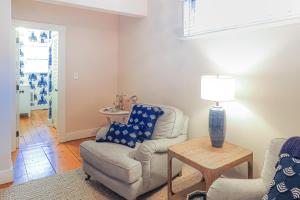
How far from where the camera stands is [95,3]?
9.75ft

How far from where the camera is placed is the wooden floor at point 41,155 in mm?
2799

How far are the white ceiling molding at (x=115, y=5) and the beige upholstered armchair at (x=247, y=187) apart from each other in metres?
2.55

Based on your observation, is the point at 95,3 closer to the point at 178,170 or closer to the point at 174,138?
the point at 174,138

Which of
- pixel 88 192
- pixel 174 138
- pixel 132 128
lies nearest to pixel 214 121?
pixel 174 138

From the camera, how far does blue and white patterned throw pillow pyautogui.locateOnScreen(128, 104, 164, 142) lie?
2.57 meters

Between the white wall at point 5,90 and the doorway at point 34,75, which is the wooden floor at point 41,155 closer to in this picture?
the white wall at point 5,90

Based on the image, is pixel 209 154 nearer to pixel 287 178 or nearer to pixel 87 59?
pixel 287 178

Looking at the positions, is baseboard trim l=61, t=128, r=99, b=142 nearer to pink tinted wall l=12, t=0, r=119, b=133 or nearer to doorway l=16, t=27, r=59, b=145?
pink tinted wall l=12, t=0, r=119, b=133

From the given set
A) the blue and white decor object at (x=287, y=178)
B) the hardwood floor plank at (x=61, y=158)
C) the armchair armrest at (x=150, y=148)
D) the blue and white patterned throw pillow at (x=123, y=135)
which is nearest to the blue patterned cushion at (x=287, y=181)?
the blue and white decor object at (x=287, y=178)

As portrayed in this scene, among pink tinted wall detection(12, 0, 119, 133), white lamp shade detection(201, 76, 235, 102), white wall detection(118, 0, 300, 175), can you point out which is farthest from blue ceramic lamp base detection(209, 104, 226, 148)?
pink tinted wall detection(12, 0, 119, 133)

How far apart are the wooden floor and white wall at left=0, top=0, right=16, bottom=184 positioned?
8.0 inches

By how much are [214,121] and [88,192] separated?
144 cm

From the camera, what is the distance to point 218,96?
80.7 inches

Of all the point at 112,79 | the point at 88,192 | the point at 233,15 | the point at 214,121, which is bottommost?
the point at 88,192
